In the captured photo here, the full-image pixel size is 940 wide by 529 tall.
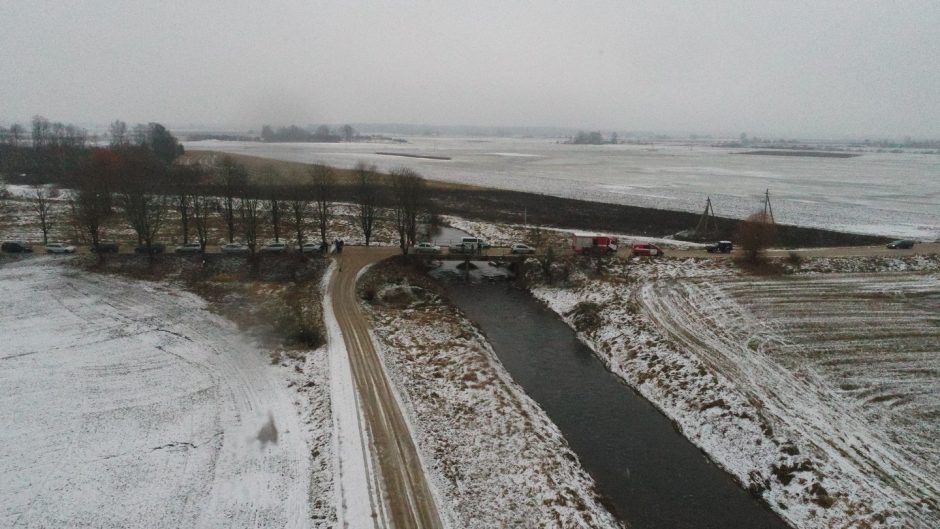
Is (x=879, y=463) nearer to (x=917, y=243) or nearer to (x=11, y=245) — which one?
(x=917, y=243)

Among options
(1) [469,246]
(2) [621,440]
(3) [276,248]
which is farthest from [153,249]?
(2) [621,440]

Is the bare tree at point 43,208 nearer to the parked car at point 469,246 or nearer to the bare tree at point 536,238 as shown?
the parked car at point 469,246

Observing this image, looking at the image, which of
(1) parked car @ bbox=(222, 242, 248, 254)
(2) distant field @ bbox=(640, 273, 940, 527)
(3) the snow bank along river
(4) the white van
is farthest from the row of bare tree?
(3) the snow bank along river

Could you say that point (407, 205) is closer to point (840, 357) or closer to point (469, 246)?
point (469, 246)

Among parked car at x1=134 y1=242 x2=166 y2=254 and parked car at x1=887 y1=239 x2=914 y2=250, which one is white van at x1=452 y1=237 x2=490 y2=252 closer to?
parked car at x1=134 y1=242 x2=166 y2=254

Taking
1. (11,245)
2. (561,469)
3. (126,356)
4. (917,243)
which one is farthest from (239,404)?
(917,243)

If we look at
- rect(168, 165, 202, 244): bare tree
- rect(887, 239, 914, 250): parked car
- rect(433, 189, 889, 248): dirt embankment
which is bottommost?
rect(887, 239, 914, 250): parked car

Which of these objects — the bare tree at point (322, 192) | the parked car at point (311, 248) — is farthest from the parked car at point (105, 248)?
the bare tree at point (322, 192)
